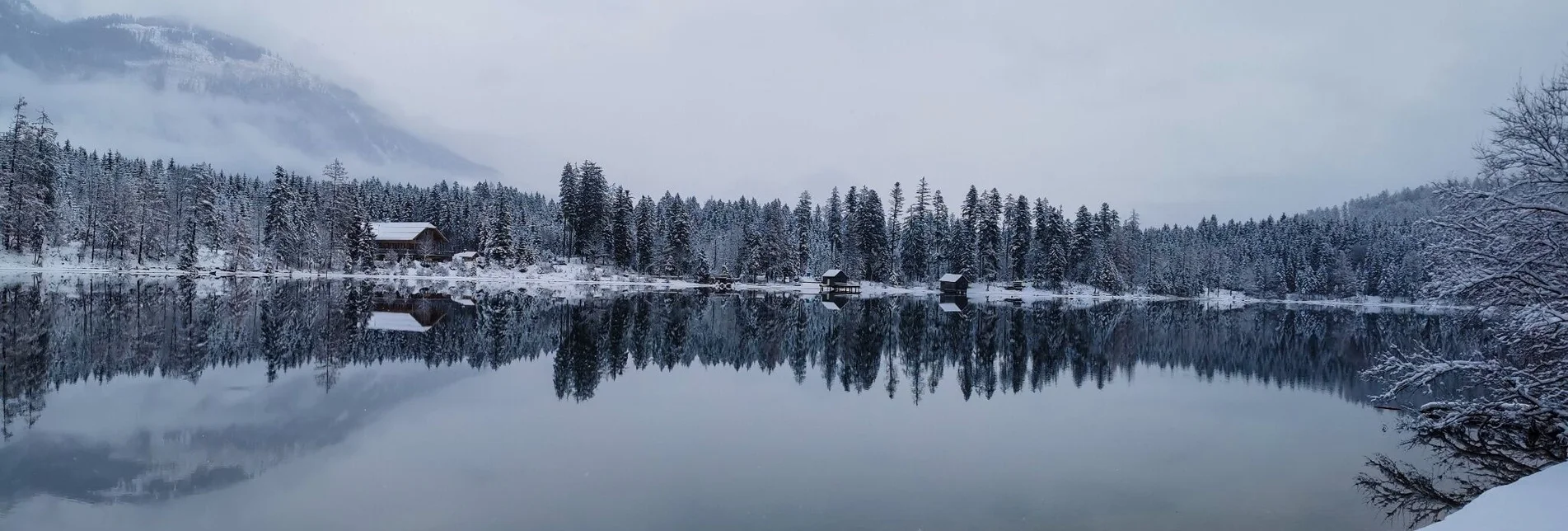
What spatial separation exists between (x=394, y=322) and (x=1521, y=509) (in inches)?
1608

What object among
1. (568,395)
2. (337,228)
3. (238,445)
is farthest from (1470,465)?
(337,228)

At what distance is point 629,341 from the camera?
32531mm

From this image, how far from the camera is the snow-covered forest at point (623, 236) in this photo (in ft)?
254

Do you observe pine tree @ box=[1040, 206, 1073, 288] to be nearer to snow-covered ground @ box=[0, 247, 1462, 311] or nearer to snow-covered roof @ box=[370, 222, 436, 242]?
snow-covered ground @ box=[0, 247, 1462, 311]

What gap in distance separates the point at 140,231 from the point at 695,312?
69.5 m

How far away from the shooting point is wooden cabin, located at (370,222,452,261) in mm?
95812

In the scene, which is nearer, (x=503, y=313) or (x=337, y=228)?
(x=503, y=313)

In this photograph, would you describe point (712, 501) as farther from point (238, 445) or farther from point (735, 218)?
point (735, 218)

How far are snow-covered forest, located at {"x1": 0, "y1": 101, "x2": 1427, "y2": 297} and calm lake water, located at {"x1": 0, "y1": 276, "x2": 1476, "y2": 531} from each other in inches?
2020

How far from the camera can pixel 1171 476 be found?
14.2m

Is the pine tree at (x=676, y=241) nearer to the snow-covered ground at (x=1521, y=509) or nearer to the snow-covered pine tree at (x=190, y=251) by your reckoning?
the snow-covered pine tree at (x=190, y=251)

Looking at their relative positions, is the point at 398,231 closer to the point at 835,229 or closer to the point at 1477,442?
the point at 835,229

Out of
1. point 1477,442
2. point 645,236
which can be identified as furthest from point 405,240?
point 1477,442

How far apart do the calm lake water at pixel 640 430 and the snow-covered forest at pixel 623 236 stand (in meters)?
51.3
